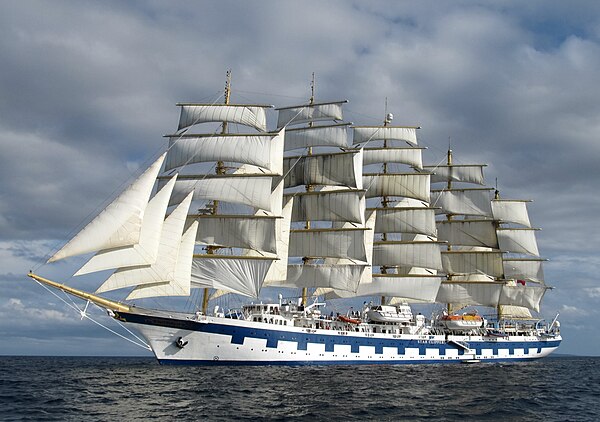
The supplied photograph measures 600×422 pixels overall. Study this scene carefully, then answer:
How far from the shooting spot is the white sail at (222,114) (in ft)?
184

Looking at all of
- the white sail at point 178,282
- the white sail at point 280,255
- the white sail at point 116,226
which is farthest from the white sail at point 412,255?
the white sail at point 116,226

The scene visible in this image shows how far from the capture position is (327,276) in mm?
58312

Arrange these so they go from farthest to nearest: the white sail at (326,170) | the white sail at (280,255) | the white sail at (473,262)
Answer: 1. the white sail at (473,262)
2. the white sail at (326,170)
3. the white sail at (280,255)

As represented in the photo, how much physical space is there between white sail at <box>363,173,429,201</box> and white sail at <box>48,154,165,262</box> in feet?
101

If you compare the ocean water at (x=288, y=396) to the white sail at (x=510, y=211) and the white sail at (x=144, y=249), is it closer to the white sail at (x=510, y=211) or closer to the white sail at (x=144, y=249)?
the white sail at (x=144, y=249)

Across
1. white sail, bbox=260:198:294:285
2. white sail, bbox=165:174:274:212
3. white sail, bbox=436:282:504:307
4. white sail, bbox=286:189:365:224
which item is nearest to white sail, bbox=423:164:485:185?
white sail, bbox=436:282:504:307

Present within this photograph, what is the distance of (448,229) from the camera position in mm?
74250

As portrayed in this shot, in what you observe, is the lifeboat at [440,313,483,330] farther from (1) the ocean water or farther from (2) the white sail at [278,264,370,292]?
(1) the ocean water

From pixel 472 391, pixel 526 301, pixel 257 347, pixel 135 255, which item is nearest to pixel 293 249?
pixel 257 347

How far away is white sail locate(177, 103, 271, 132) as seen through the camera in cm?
5603

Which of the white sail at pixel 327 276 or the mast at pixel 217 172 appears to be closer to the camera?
the mast at pixel 217 172

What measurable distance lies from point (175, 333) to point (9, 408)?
1757 centimetres

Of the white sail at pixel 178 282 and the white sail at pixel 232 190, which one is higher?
the white sail at pixel 232 190

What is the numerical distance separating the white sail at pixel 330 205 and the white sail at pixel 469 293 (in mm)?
18570
